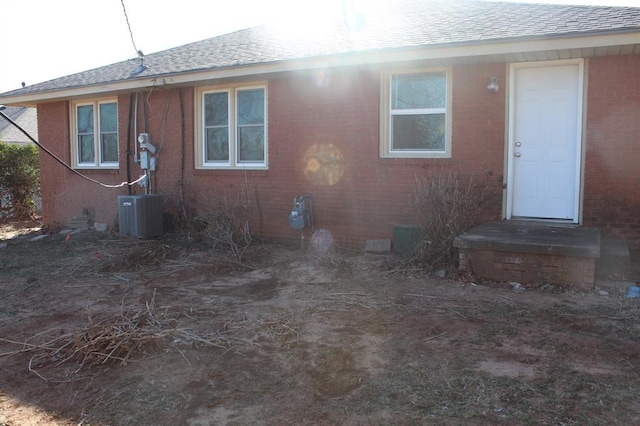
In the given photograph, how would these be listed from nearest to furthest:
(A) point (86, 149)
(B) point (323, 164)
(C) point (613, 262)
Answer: (C) point (613, 262)
(B) point (323, 164)
(A) point (86, 149)

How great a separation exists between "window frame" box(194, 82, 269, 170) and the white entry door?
436cm

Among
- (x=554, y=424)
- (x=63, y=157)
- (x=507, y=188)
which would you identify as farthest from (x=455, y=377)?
(x=63, y=157)

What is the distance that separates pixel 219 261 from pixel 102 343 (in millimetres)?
3828

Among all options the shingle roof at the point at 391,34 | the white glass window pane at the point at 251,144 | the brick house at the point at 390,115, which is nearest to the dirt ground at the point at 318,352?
the brick house at the point at 390,115

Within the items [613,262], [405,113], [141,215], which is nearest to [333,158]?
[405,113]

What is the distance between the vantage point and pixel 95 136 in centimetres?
1305

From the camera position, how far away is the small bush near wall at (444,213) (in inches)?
295

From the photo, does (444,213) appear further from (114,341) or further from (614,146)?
(114,341)

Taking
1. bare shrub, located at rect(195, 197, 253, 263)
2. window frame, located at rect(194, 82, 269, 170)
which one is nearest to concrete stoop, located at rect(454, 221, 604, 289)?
bare shrub, located at rect(195, 197, 253, 263)

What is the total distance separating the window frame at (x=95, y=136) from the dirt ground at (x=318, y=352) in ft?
18.2

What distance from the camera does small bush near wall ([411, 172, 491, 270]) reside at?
7.50 meters

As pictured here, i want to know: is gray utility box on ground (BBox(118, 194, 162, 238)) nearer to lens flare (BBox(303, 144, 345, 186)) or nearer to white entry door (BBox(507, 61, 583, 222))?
lens flare (BBox(303, 144, 345, 186))

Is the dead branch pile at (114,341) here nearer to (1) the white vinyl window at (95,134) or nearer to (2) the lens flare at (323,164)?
(2) the lens flare at (323,164)

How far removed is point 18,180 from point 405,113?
506 inches
